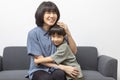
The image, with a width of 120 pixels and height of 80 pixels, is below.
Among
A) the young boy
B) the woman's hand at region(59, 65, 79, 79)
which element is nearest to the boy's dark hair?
the young boy

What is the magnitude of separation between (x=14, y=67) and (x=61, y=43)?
31.2 inches

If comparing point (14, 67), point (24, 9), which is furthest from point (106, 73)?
point (24, 9)

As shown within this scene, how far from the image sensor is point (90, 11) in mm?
3033

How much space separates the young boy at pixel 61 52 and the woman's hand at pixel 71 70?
0.12 feet

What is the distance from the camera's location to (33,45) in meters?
2.27

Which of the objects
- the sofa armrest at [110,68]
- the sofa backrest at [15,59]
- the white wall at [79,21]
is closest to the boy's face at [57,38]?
the sofa armrest at [110,68]

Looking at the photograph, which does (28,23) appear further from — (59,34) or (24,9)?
(59,34)

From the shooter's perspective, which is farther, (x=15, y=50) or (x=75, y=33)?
(x=75, y=33)

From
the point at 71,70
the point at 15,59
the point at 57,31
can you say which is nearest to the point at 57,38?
the point at 57,31

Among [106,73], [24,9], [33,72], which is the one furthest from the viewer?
[24,9]

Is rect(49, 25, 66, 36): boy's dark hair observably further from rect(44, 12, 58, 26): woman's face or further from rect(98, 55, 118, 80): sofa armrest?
rect(98, 55, 118, 80): sofa armrest

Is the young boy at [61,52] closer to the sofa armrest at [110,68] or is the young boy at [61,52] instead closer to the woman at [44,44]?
the woman at [44,44]

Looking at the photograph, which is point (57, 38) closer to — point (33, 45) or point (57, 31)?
point (57, 31)

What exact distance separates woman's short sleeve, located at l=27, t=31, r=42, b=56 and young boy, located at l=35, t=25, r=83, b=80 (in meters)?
0.10
